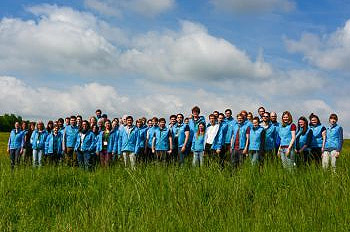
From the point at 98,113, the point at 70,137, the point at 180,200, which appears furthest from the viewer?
the point at 98,113

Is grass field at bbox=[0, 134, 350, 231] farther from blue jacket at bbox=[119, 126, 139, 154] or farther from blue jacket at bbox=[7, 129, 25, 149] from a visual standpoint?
blue jacket at bbox=[7, 129, 25, 149]

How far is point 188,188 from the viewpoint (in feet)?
30.9

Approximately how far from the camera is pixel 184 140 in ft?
47.4

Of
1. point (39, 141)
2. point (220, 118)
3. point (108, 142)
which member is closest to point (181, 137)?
point (220, 118)

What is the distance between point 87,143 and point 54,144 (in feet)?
6.69

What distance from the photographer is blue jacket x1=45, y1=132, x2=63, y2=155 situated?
56.1 feet

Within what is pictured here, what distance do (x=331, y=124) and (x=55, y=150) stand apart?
9.69m

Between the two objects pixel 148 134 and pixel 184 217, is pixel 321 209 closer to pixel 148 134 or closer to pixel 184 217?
pixel 184 217

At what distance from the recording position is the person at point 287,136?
11930 mm

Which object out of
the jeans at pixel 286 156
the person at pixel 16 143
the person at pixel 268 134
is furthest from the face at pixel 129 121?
the person at pixel 16 143

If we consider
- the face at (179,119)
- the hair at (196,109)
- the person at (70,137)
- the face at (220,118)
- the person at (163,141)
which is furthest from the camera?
the person at (70,137)

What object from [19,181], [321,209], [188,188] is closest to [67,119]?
[19,181]

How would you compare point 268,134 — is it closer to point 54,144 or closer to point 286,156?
point 286,156

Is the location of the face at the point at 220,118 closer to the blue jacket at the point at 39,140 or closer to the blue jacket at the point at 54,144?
the blue jacket at the point at 54,144
